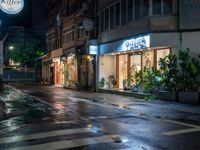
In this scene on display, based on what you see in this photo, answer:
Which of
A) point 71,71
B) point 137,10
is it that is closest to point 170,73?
point 137,10

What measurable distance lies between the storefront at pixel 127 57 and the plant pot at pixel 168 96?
3.48 meters

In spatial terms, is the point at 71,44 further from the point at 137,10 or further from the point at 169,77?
the point at 169,77

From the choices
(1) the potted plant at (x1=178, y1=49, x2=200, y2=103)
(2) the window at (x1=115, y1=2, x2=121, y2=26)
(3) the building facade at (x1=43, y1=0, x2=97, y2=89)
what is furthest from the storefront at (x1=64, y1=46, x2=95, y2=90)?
(1) the potted plant at (x1=178, y1=49, x2=200, y2=103)

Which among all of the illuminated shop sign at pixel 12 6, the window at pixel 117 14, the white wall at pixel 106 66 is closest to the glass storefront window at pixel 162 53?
the window at pixel 117 14

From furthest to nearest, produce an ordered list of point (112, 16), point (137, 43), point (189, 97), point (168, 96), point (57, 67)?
point (57, 67), point (112, 16), point (137, 43), point (168, 96), point (189, 97)

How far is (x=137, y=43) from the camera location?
91.5ft

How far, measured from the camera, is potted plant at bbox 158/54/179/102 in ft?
77.9

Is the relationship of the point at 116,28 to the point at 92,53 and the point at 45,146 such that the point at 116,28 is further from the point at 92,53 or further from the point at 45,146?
the point at 45,146

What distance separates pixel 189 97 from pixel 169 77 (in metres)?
2.02

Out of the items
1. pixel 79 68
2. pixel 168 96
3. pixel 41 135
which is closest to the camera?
pixel 41 135

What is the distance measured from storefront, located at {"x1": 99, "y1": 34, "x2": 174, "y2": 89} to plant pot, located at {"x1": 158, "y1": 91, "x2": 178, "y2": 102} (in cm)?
348

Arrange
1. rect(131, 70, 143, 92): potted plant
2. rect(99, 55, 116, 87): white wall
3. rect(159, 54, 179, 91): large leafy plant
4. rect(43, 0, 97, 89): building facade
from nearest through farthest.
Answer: rect(159, 54, 179, 91): large leafy plant → rect(131, 70, 143, 92): potted plant → rect(99, 55, 116, 87): white wall → rect(43, 0, 97, 89): building facade

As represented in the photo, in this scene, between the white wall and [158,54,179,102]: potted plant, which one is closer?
[158,54,179,102]: potted plant

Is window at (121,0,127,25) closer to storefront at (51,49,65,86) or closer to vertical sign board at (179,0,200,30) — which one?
vertical sign board at (179,0,200,30)
